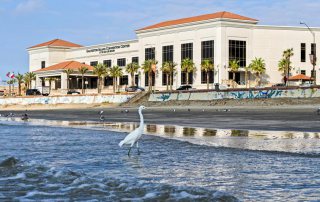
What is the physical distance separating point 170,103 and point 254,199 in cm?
6862

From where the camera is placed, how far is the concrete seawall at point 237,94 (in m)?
60.6

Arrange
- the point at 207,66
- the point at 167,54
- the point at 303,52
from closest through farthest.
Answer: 1. the point at 207,66
2. the point at 303,52
3. the point at 167,54

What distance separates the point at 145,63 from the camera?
108 meters

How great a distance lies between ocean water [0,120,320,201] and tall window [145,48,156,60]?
93.9 m

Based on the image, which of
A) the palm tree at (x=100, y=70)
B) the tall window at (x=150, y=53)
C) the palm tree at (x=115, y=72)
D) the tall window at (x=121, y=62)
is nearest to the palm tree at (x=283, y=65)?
the tall window at (x=150, y=53)

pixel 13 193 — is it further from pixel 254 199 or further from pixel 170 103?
pixel 170 103

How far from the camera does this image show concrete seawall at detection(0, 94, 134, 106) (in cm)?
8734

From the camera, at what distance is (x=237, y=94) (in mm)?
69250

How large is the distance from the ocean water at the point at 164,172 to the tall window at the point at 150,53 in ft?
308

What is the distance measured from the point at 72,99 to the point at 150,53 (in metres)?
22.1

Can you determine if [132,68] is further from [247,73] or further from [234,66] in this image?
[247,73]

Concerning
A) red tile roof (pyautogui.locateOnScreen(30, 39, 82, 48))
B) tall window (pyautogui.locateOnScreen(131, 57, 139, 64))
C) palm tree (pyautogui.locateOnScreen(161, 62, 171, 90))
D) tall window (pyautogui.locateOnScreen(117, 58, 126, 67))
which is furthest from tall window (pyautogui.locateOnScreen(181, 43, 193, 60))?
red tile roof (pyautogui.locateOnScreen(30, 39, 82, 48))

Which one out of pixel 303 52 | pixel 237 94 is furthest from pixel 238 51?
pixel 237 94

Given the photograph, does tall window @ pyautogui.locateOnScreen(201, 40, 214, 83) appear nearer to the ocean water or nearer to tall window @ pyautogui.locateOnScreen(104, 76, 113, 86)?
tall window @ pyautogui.locateOnScreen(104, 76, 113, 86)
